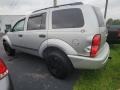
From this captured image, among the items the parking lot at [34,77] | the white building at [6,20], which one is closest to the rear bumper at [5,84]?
the parking lot at [34,77]

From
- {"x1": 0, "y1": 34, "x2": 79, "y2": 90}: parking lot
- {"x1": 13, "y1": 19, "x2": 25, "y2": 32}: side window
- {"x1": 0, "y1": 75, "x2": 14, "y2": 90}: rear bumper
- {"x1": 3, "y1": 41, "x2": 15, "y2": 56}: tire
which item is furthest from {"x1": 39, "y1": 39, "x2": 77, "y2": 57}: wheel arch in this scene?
{"x1": 3, "y1": 41, "x2": 15, "y2": 56}: tire

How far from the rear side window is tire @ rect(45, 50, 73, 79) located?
756 millimetres

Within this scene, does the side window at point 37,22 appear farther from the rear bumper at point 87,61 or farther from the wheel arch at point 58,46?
the rear bumper at point 87,61

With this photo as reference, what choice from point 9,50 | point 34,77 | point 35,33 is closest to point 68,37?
point 35,33

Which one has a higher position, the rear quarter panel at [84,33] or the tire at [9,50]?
the rear quarter panel at [84,33]

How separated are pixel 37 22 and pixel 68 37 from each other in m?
1.51

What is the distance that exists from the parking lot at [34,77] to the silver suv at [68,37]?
276 millimetres

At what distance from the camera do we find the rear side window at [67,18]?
12.9 feet

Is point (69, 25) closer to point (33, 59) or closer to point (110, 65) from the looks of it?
point (110, 65)

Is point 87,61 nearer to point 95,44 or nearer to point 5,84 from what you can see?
point 95,44

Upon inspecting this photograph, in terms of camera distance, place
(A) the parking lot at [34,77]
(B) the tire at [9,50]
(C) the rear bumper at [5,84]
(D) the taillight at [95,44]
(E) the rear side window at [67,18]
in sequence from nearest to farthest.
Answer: (C) the rear bumper at [5,84]
(D) the taillight at [95,44]
(E) the rear side window at [67,18]
(A) the parking lot at [34,77]
(B) the tire at [9,50]

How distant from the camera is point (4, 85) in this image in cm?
229

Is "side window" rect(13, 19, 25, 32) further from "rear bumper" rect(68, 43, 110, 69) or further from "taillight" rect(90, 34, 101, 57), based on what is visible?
"taillight" rect(90, 34, 101, 57)

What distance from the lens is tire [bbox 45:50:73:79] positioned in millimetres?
4113
